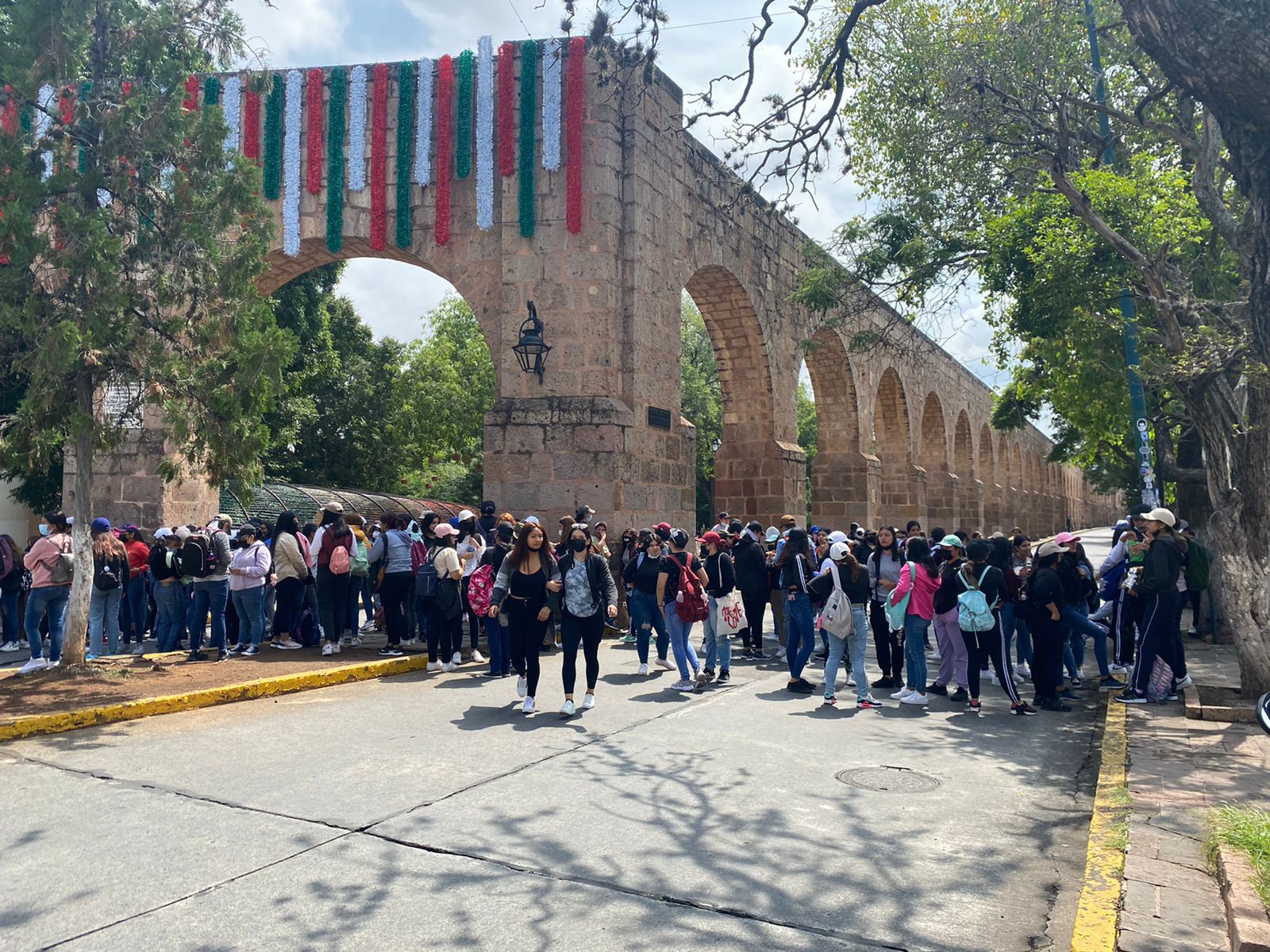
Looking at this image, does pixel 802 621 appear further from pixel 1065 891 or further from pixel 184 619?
pixel 184 619

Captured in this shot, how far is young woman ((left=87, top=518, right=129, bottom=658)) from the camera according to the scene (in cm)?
971

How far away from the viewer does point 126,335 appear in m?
8.23

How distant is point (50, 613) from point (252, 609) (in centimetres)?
187

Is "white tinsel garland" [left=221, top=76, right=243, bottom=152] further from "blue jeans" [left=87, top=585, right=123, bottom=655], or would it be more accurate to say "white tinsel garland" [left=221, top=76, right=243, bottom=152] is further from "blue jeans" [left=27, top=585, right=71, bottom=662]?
"blue jeans" [left=27, top=585, right=71, bottom=662]

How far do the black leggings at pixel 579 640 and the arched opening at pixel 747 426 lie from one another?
10941 mm

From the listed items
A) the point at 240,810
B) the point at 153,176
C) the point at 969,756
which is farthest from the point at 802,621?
the point at 153,176

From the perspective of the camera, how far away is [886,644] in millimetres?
9453

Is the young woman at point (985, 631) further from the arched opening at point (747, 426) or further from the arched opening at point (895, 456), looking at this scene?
the arched opening at point (895, 456)

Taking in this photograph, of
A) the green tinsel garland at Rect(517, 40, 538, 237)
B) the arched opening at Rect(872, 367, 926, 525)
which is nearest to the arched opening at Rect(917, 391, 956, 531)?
the arched opening at Rect(872, 367, 926, 525)

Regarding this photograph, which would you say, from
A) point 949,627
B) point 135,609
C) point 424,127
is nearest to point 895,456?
point 424,127

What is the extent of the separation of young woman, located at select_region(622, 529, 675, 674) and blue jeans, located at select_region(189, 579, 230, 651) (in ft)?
13.9

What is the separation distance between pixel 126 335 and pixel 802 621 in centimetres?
638

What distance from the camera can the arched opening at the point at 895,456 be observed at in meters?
28.4

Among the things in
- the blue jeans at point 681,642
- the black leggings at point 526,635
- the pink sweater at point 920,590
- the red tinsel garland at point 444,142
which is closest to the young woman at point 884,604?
the pink sweater at point 920,590
